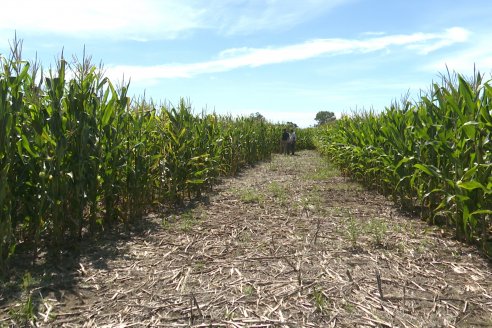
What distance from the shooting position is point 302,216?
5.91 metres

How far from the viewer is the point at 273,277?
11.5 ft

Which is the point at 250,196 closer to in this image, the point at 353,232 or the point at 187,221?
the point at 187,221

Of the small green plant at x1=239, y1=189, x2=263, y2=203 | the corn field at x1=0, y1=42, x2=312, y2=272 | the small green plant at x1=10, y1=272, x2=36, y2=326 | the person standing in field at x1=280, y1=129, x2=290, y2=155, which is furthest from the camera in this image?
the person standing in field at x1=280, y1=129, x2=290, y2=155

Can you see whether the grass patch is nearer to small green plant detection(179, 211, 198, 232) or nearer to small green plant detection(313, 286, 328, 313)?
small green plant detection(179, 211, 198, 232)

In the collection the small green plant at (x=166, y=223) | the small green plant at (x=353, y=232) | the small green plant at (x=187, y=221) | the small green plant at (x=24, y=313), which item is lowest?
the small green plant at (x=24, y=313)

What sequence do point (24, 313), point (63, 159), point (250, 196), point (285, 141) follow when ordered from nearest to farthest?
point (24, 313) < point (63, 159) < point (250, 196) < point (285, 141)

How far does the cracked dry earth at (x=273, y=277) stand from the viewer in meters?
2.81

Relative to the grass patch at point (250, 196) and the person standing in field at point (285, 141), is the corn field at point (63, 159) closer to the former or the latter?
the grass patch at point (250, 196)

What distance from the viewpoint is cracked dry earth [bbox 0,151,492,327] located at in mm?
2807

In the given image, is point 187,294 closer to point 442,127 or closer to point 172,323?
point 172,323

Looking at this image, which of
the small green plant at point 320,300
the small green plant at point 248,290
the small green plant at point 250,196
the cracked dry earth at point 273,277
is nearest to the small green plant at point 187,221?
the cracked dry earth at point 273,277

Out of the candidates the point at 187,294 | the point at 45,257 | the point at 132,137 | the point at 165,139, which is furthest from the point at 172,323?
the point at 165,139

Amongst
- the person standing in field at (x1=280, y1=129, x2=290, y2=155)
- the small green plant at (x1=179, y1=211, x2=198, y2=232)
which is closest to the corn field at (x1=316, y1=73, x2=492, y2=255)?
the small green plant at (x1=179, y1=211, x2=198, y2=232)

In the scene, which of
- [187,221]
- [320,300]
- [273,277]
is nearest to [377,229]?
[273,277]
